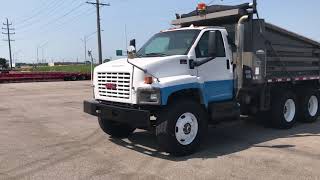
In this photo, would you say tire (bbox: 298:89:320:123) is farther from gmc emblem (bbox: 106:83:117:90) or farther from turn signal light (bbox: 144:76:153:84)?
gmc emblem (bbox: 106:83:117:90)

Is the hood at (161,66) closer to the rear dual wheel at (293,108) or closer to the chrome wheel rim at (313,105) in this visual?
the rear dual wheel at (293,108)

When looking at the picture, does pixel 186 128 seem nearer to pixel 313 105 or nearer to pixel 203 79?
pixel 203 79

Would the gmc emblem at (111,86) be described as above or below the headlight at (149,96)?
above

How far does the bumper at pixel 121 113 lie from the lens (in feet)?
24.6

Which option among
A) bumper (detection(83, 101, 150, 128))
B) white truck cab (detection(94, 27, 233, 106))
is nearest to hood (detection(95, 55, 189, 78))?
white truck cab (detection(94, 27, 233, 106))

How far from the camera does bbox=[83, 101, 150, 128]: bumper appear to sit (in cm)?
748

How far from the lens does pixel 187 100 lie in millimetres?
7977

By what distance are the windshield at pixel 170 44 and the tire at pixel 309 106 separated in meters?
4.35

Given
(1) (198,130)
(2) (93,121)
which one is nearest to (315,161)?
(1) (198,130)

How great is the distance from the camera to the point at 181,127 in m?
7.76

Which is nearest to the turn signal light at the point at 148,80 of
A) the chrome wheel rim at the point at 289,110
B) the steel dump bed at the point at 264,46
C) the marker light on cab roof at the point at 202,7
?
the steel dump bed at the point at 264,46

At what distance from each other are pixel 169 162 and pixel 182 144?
1.83 ft

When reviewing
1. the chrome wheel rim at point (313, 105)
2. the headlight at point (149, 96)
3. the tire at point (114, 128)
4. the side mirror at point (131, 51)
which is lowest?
the tire at point (114, 128)

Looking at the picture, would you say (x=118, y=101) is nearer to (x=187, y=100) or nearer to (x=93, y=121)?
(x=187, y=100)
